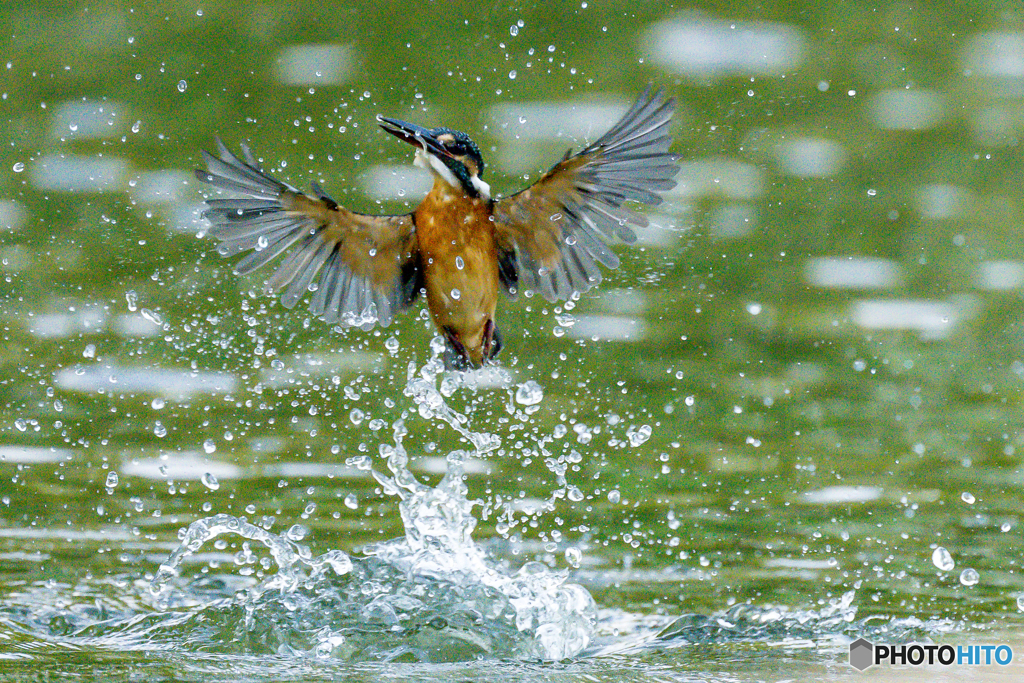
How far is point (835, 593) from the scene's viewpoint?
3213 millimetres

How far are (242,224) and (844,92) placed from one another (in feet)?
10.8

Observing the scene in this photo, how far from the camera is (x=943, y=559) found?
3.34 metres

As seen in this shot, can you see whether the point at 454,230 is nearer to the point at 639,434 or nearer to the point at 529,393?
the point at 529,393

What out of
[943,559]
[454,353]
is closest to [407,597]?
[454,353]

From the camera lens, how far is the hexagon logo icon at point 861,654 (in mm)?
2795

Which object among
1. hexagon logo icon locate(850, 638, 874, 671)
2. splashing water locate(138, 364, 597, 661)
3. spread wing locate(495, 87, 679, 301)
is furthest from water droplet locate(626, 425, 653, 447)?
hexagon logo icon locate(850, 638, 874, 671)

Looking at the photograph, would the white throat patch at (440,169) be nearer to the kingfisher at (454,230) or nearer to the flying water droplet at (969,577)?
the kingfisher at (454,230)

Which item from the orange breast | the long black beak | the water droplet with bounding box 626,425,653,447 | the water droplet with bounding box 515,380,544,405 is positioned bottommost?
the water droplet with bounding box 626,425,653,447

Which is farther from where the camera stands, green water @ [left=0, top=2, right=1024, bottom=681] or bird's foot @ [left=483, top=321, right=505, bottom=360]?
green water @ [left=0, top=2, right=1024, bottom=681]

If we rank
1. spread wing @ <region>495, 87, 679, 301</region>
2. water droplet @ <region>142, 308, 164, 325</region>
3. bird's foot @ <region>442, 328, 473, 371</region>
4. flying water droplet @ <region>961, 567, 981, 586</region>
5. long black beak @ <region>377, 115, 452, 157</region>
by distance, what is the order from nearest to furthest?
long black beak @ <region>377, 115, 452, 157</region> < spread wing @ <region>495, 87, 679, 301</region> < bird's foot @ <region>442, 328, 473, 371</region> < flying water droplet @ <region>961, 567, 981, 586</region> < water droplet @ <region>142, 308, 164, 325</region>

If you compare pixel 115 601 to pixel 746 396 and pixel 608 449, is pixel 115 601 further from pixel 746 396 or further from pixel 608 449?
pixel 746 396

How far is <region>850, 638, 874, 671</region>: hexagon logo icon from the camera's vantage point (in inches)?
110

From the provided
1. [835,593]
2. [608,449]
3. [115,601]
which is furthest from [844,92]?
[115,601]

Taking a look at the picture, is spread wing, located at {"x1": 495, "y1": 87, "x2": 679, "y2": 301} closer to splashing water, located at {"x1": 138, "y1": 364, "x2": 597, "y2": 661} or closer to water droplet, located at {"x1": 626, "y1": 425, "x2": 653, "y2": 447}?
splashing water, located at {"x1": 138, "y1": 364, "x2": 597, "y2": 661}
